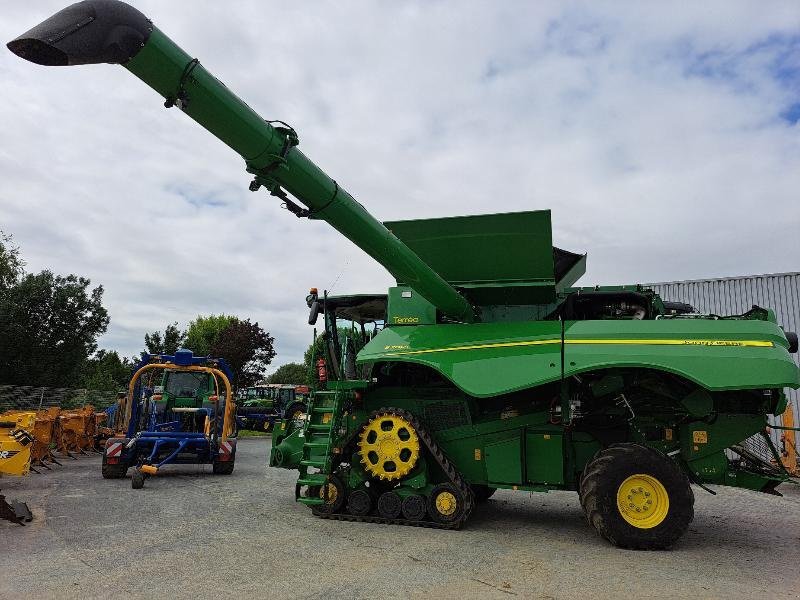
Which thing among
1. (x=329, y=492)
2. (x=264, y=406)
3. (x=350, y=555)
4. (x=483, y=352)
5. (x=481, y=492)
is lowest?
(x=350, y=555)

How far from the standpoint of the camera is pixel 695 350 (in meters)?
6.03

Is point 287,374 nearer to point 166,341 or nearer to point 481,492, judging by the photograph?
point 166,341

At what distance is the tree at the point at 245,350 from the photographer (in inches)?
1394

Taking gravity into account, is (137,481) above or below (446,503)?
below

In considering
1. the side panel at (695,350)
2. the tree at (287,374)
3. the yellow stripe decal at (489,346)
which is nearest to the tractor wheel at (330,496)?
the yellow stripe decal at (489,346)

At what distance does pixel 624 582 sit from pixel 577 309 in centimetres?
375

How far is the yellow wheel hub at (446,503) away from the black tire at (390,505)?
0.48 m

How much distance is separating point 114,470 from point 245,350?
25.7 m

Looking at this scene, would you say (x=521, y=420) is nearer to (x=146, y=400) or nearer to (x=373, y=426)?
(x=373, y=426)

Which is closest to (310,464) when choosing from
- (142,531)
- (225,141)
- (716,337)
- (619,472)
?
(142,531)

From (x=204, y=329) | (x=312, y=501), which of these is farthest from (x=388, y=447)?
(x=204, y=329)

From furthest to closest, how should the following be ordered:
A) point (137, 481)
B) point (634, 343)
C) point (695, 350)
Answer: point (137, 481) < point (634, 343) < point (695, 350)

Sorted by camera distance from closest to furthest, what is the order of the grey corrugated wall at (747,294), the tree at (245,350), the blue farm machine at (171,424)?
the blue farm machine at (171,424) → the grey corrugated wall at (747,294) → the tree at (245,350)

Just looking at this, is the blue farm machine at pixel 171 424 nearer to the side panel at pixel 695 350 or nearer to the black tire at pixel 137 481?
the black tire at pixel 137 481
